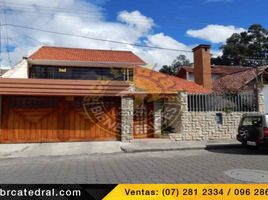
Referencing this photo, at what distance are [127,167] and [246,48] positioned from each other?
57.5m

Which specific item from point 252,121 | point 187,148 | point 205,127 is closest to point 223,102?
point 205,127

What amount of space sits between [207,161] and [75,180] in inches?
192

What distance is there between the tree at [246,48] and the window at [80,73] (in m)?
42.4

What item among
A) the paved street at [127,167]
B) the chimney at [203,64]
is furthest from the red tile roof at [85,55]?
the paved street at [127,167]

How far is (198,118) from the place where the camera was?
1723 centimetres

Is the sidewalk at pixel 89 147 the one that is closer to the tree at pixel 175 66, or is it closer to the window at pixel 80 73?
the window at pixel 80 73

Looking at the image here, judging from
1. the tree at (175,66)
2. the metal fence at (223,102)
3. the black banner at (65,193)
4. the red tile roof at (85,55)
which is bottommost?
the black banner at (65,193)

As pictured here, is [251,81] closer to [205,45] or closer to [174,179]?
[205,45]

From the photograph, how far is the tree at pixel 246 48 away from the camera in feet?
201

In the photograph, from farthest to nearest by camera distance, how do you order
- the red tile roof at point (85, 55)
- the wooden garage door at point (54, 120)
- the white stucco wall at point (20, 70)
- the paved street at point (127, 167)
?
1. the red tile roof at point (85, 55)
2. the white stucco wall at point (20, 70)
3. the wooden garage door at point (54, 120)
4. the paved street at point (127, 167)

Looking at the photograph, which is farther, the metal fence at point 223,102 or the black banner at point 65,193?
the metal fence at point 223,102

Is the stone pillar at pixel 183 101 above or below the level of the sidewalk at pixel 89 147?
above

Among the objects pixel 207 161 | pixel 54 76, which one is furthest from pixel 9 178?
pixel 54 76

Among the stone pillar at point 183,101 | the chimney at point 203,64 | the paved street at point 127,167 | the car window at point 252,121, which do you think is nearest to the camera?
the paved street at point 127,167
